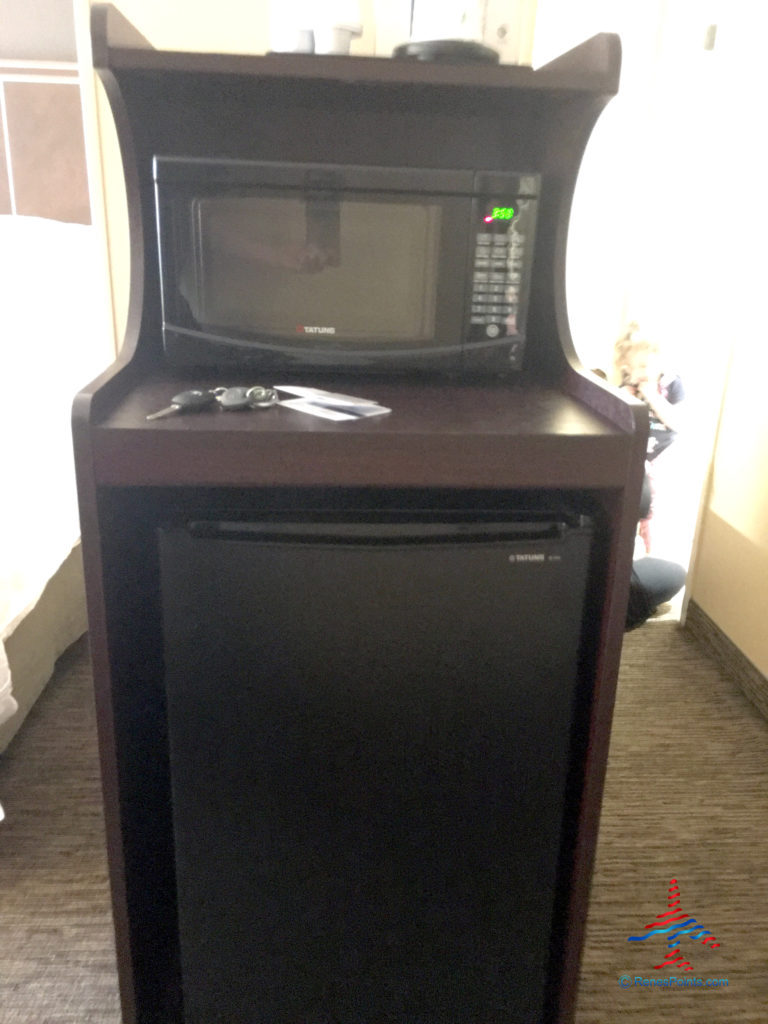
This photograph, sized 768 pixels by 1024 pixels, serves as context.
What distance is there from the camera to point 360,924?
1.07 meters

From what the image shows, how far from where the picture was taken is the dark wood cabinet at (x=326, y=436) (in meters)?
0.85

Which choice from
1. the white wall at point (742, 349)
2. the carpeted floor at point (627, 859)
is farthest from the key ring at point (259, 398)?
the white wall at point (742, 349)

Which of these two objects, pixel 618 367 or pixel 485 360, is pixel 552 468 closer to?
pixel 485 360

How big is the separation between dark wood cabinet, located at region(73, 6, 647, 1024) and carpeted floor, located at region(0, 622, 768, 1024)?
20 centimetres

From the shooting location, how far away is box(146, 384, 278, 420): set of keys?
0.90 m

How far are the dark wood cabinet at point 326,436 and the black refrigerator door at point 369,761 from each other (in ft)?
0.19

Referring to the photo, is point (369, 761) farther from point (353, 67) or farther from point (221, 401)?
point (353, 67)

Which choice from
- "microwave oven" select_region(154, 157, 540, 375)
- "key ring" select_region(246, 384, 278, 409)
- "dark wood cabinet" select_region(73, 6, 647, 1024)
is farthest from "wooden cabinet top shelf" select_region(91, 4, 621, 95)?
"key ring" select_region(246, 384, 278, 409)

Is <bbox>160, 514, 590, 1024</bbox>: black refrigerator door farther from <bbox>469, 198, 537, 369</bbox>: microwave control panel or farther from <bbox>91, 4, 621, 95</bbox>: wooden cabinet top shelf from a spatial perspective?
<bbox>91, 4, 621, 95</bbox>: wooden cabinet top shelf

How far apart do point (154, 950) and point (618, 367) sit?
80.4 inches

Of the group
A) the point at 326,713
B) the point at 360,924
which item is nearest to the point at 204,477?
the point at 326,713

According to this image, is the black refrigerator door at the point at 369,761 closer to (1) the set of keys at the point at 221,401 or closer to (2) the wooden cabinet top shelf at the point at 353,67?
(1) the set of keys at the point at 221,401

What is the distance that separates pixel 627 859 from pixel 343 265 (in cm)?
120

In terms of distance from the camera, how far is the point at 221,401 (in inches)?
36.4
